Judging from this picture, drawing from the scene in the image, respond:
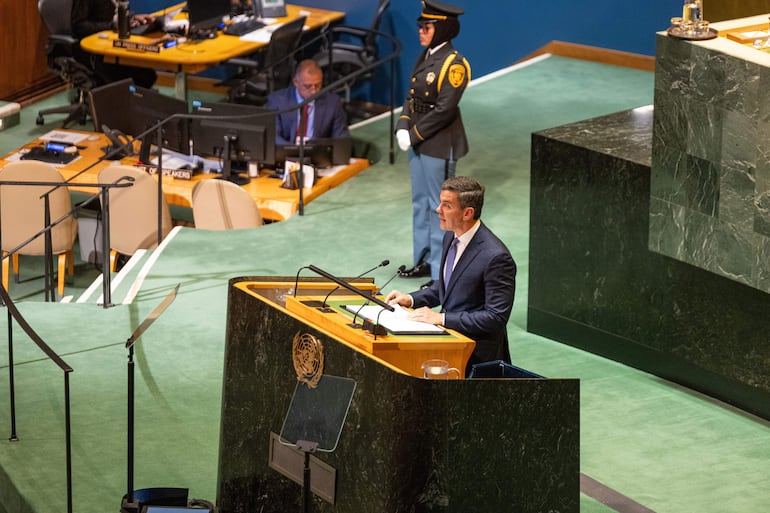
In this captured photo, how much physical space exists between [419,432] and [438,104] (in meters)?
3.83

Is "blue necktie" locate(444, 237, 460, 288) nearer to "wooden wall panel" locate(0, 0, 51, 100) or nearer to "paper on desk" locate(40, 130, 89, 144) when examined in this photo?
"paper on desk" locate(40, 130, 89, 144)

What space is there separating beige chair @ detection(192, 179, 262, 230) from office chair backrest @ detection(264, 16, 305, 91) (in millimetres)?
3168

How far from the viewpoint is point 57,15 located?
12086 mm

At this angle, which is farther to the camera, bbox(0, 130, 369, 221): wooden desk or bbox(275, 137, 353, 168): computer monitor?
bbox(275, 137, 353, 168): computer monitor

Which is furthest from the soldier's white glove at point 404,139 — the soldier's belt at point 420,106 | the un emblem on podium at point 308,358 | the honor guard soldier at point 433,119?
the un emblem on podium at point 308,358

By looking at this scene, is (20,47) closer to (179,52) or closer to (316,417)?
(179,52)

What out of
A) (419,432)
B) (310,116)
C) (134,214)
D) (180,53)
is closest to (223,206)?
(134,214)

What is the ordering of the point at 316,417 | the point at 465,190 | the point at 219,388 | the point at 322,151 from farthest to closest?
the point at 322,151 < the point at 219,388 < the point at 465,190 < the point at 316,417

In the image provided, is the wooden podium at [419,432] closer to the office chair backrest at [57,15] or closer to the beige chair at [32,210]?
the beige chair at [32,210]

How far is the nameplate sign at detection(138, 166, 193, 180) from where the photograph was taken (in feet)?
30.9

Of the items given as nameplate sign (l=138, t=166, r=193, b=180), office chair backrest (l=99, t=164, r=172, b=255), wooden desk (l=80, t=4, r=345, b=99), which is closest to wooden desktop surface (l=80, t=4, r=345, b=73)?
wooden desk (l=80, t=4, r=345, b=99)

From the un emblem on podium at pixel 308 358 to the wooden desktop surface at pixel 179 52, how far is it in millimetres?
7309

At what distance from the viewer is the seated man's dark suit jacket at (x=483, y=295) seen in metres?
4.77

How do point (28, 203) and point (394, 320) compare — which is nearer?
point (394, 320)
